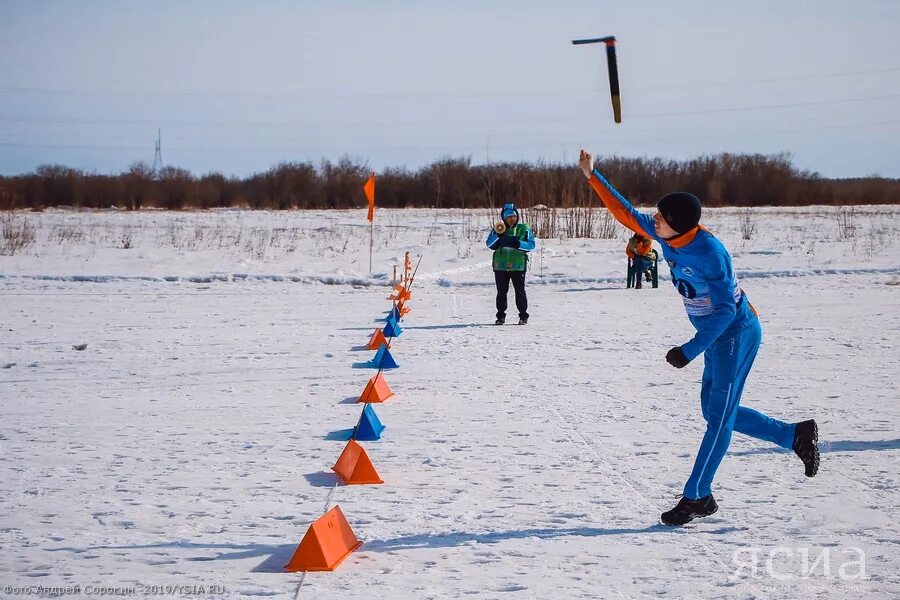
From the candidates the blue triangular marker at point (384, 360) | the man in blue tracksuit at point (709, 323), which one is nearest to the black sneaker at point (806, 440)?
the man in blue tracksuit at point (709, 323)

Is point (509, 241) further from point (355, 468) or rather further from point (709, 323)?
point (709, 323)

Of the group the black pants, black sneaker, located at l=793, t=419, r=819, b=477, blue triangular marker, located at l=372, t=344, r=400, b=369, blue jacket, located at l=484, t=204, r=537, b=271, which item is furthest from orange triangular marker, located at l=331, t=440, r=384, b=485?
blue jacket, located at l=484, t=204, r=537, b=271

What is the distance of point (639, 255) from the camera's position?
68.4 feet

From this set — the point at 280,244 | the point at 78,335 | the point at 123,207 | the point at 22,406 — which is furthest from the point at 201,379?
the point at 123,207

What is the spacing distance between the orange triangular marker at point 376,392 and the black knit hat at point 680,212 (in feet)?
12.9

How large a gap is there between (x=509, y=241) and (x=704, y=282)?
1006 centimetres

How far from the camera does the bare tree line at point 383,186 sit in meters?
59.1

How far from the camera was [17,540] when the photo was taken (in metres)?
5.03

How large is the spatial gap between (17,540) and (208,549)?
3.26 ft

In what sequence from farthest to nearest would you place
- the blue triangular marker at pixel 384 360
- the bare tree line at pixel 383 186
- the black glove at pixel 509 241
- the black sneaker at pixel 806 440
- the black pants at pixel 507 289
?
1. the bare tree line at pixel 383 186
2. the black glove at pixel 509 241
3. the black pants at pixel 507 289
4. the blue triangular marker at pixel 384 360
5. the black sneaker at pixel 806 440

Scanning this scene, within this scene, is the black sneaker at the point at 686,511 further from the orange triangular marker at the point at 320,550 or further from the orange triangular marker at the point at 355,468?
the orange triangular marker at the point at 355,468

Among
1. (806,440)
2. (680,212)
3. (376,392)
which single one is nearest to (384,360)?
(376,392)

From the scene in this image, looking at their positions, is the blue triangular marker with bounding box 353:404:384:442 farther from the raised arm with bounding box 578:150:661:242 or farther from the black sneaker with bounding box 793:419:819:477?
the black sneaker with bounding box 793:419:819:477

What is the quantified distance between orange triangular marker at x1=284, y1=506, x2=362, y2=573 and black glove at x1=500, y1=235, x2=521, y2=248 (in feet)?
35.0
